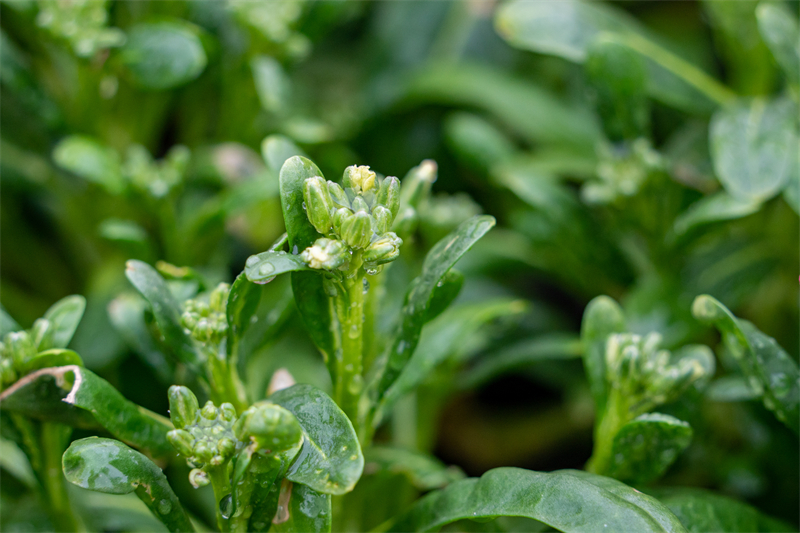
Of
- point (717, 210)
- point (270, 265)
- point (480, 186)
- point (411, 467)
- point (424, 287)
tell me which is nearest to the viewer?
point (270, 265)

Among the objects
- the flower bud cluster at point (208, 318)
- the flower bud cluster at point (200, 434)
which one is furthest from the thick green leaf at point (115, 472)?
the flower bud cluster at point (208, 318)

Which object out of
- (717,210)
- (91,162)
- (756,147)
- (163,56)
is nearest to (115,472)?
(91,162)

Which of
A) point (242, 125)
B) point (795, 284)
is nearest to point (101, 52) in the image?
point (242, 125)

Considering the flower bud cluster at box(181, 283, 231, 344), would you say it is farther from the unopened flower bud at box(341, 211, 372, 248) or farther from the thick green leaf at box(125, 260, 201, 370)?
the unopened flower bud at box(341, 211, 372, 248)

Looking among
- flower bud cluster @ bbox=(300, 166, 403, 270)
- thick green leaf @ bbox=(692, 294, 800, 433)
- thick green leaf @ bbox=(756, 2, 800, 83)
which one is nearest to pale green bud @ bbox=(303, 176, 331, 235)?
flower bud cluster @ bbox=(300, 166, 403, 270)

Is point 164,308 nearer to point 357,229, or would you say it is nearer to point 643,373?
point 357,229

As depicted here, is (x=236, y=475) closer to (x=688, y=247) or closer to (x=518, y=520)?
(x=518, y=520)
